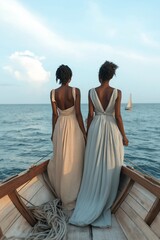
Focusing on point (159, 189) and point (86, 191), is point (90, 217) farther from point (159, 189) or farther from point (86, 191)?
point (159, 189)

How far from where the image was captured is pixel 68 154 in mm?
4301

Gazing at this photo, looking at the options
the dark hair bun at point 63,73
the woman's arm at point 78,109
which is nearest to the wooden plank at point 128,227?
the woman's arm at point 78,109

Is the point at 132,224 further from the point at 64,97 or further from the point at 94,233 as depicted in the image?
the point at 64,97

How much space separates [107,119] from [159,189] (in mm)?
1306

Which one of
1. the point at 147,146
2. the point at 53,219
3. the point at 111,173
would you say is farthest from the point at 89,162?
the point at 147,146

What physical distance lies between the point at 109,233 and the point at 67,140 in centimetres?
140

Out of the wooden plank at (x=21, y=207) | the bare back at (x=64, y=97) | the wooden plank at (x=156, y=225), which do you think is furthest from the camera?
the bare back at (x=64, y=97)

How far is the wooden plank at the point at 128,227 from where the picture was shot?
128 inches

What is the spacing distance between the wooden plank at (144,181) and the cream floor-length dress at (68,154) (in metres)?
0.69

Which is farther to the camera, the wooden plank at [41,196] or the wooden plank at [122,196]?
the wooden plank at [41,196]

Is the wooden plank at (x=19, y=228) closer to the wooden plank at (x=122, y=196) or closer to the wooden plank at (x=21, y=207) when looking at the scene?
the wooden plank at (x=21, y=207)

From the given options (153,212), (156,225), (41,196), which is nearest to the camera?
(156,225)

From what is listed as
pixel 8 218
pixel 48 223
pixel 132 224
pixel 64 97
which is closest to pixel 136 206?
pixel 132 224

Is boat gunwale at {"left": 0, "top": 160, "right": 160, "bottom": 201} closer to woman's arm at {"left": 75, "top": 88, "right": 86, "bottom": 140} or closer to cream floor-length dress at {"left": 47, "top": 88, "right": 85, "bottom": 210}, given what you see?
cream floor-length dress at {"left": 47, "top": 88, "right": 85, "bottom": 210}
